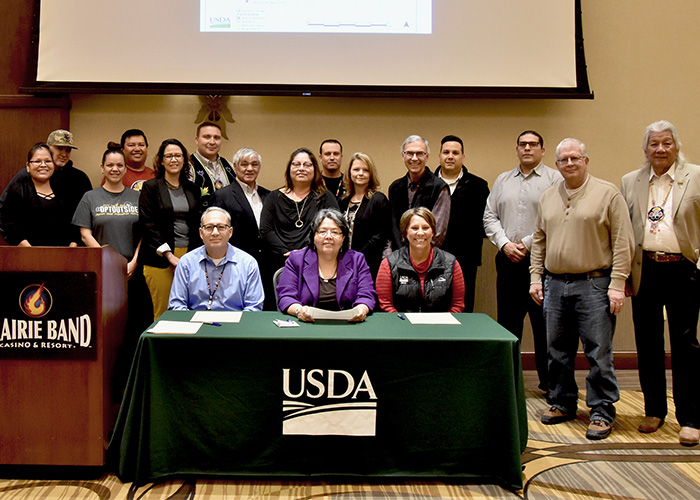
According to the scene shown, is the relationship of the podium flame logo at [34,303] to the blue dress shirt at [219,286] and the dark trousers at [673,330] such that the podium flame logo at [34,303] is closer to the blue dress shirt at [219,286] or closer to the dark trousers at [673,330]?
the blue dress shirt at [219,286]

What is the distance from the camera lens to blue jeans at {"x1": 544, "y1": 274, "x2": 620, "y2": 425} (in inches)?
114

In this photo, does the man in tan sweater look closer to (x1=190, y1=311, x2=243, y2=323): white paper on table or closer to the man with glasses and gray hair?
the man with glasses and gray hair

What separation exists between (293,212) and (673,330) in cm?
219

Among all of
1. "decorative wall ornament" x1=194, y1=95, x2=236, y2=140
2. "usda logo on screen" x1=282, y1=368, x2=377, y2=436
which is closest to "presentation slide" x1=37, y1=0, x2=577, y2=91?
"decorative wall ornament" x1=194, y1=95, x2=236, y2=140

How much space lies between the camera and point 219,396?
2.24 meters

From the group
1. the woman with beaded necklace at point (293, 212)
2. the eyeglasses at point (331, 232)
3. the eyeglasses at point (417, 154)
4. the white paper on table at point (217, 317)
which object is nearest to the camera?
the white paper on table at point (217, 317)

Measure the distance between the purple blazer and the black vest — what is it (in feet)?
0.54

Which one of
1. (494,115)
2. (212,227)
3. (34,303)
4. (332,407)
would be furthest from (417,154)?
(34,303)

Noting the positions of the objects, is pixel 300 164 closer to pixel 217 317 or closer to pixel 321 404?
pixel 217 317

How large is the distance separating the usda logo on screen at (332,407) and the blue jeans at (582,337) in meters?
1.31

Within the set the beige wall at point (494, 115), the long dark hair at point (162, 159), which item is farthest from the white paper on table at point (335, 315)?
the beige wall at point (494, 115)

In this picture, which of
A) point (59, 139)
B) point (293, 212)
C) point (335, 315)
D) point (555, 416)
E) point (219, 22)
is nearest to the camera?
point (335, 315)

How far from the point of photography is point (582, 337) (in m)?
2.97

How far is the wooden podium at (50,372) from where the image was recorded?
2.26 m
